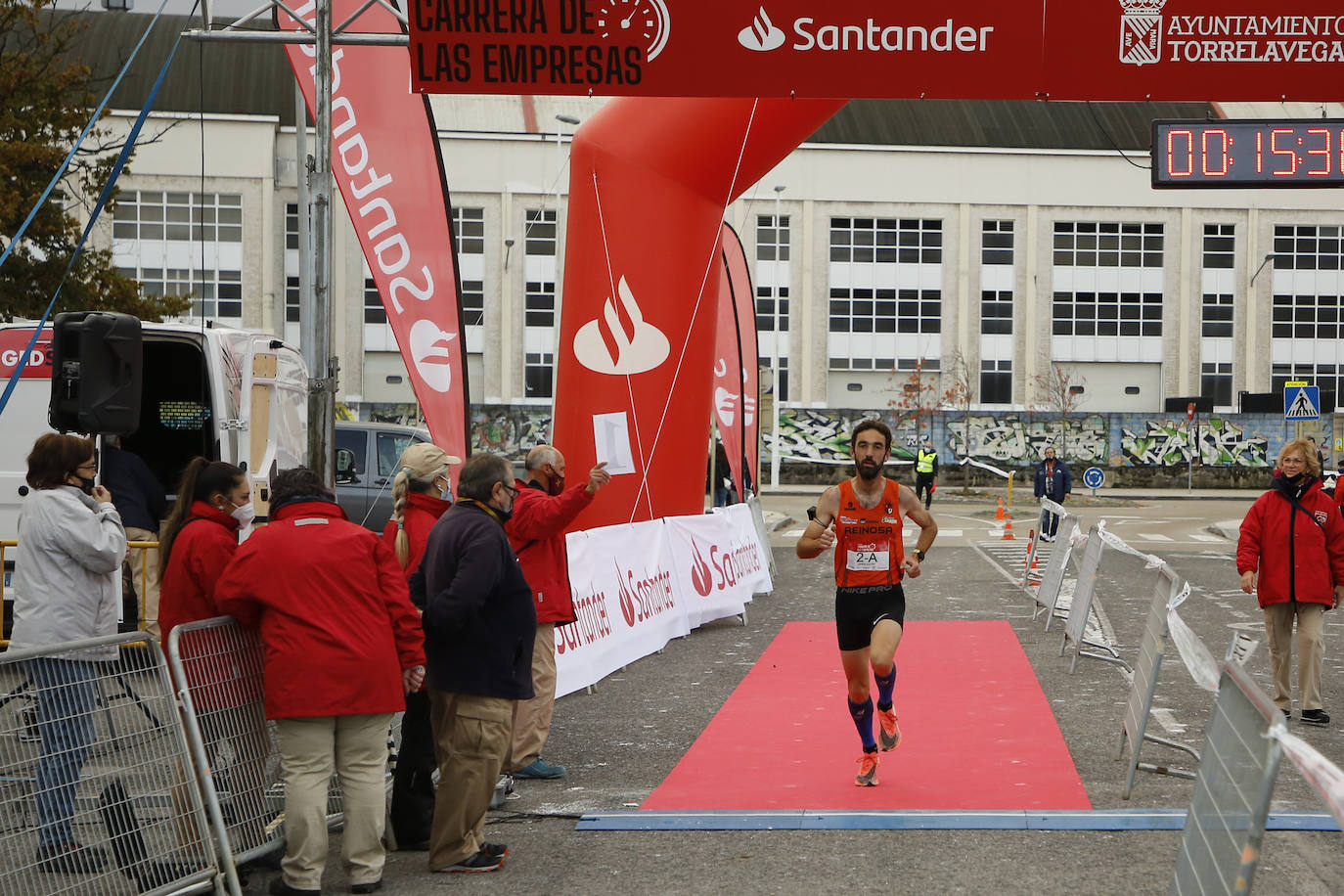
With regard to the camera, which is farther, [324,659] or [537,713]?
[537,713]

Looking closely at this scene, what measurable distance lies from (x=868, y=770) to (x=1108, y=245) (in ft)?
189

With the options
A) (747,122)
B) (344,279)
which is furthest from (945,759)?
(344,279)

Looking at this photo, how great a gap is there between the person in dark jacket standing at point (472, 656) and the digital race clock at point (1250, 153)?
9.39m

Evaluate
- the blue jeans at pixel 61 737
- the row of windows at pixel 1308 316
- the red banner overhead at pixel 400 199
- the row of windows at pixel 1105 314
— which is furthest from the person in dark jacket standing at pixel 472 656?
the row of windows at pixel 1308 316

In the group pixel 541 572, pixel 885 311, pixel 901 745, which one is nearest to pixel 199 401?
pixel 541 572

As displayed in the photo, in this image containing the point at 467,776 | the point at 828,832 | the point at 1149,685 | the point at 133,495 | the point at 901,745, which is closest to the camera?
the point at 467,776

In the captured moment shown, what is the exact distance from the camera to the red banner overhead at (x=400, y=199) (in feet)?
34.1

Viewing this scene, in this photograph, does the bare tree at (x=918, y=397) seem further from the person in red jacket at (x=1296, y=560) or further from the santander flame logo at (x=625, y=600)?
the person in red jacket at (x=1296, y=560)

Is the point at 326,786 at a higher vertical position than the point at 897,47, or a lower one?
lower

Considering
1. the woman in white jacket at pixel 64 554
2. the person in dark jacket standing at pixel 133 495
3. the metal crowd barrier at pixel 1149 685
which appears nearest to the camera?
the woman in white jacket at pixel 64 554

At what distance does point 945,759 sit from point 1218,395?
57.6m

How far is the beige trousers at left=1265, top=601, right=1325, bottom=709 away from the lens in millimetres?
9414

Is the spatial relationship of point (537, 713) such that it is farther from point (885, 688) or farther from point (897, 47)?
point (897, 47)

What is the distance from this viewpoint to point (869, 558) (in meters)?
7.79
